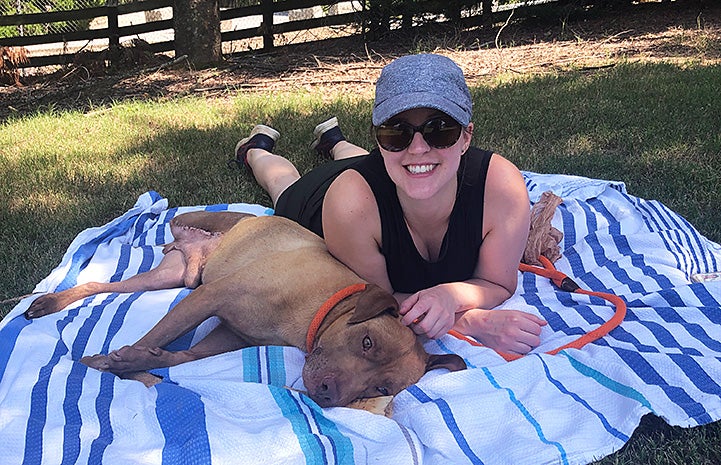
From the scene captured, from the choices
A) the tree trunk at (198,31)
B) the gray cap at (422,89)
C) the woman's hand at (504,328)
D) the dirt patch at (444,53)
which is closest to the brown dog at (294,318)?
the woman's hand at (504,328)

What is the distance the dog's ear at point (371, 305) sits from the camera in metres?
2.95

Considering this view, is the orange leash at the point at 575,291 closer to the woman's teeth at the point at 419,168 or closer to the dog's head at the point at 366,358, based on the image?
the dog's head at the point at 366,358

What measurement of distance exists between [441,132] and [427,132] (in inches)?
2.4

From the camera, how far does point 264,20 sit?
1339 centimetres

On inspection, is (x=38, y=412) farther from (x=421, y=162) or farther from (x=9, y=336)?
(x=421, y=162)

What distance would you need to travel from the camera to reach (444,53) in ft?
36.4

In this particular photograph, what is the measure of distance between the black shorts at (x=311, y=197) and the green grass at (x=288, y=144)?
872 mm

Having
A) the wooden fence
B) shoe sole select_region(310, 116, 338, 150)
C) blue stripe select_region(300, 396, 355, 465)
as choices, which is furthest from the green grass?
the wooden fence

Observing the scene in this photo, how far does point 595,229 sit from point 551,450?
2.42 metres

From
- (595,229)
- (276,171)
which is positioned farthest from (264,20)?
(595,229)

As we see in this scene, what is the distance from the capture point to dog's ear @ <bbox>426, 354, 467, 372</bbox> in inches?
121

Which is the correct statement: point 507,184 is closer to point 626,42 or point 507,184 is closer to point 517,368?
point 517,368

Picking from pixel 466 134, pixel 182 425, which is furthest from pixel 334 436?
pixel 466 134

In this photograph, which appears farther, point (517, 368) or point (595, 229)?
point (595, 229)
